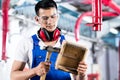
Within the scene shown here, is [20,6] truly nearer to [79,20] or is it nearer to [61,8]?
[61,8]

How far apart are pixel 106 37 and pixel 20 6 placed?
4.98 ft

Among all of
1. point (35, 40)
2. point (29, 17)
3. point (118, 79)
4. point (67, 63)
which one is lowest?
point (118, 79)

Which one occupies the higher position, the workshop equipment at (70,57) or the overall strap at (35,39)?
the overall strap at (35,39)

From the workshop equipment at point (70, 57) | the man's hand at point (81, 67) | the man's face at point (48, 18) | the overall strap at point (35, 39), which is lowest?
the man's hand at point (81, 67)

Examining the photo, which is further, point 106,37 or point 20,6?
point 106,37

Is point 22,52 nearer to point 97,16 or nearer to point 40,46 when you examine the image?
point 40,46

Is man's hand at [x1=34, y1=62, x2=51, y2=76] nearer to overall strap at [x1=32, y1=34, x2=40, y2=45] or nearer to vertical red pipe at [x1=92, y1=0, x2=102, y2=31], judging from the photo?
overall strap at [x1=32, y1=34, x2=40, y2=45]

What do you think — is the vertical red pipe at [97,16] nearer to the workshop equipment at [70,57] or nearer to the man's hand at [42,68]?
the workshop equipment at [70,57]

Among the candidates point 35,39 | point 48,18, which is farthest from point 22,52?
point 48,18

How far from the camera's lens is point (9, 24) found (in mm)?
1685

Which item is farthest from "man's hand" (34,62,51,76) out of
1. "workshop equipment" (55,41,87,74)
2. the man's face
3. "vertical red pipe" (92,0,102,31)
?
"vertical red pipe" (92,0,102,31)

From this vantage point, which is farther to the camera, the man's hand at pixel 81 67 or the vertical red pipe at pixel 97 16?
the vertical red pipe at pixel 97 16

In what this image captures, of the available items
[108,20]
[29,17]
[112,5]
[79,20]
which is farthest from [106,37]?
[29,17]

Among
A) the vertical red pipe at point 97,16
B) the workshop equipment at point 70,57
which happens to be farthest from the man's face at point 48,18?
the vertical red pipe at point 97,16
